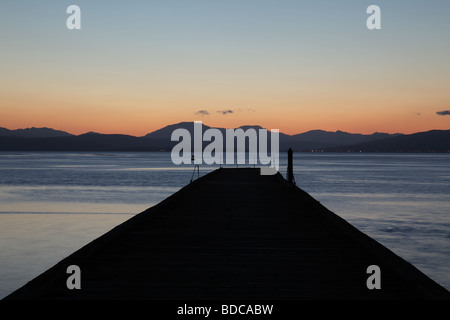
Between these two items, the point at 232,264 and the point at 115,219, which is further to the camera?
the point at 115,219

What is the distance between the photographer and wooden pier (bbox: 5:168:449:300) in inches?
241

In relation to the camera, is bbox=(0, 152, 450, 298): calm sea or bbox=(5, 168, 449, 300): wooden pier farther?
bbox=(0, 152, 450, 298): calm sea

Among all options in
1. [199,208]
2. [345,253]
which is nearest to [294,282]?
[345,253]

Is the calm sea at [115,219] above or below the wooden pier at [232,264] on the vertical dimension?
below

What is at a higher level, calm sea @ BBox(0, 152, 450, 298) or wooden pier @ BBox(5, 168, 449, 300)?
wooden pier @ BBox(5, 168, 449, 300)

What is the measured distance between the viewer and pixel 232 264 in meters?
7.66

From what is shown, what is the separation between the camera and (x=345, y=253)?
8547 millimetres

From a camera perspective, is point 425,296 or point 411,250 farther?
point 411,250

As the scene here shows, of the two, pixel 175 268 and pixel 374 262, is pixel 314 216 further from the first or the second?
pixel 175 268

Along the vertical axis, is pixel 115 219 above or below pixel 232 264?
below

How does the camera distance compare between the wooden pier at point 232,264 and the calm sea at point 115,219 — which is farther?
the calm sea at point 115,219

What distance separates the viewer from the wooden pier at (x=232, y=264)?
611 centimetres
